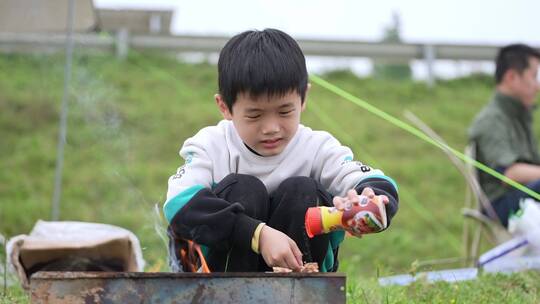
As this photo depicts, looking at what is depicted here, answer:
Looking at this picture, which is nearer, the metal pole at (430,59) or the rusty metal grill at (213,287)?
the rusty metal grill at (213,287)

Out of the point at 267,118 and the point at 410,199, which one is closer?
the point at 267,118

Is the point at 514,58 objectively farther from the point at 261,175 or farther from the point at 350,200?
the point at 350,200

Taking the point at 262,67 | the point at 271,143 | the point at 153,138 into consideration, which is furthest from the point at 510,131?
the point at 153,138

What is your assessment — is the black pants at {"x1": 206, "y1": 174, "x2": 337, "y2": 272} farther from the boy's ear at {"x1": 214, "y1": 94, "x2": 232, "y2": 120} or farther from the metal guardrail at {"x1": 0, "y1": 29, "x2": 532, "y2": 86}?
the metal guardrail at {"x1": 0, "y1": 29, "x2": 532, "y2": 86}

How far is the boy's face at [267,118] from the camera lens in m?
2.18

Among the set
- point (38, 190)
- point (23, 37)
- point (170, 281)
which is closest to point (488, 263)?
point (170, 281)

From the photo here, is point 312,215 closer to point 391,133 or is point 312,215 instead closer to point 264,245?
point 264,245

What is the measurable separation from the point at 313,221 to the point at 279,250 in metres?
0.11

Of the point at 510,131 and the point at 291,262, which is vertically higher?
the point at 291,262

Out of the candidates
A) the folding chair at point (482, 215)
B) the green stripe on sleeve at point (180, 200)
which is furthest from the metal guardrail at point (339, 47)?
the green stripe on sleeve at point (180, 200)

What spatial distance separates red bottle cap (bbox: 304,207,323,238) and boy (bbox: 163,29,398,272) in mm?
58

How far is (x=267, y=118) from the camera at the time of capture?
220 centimetres

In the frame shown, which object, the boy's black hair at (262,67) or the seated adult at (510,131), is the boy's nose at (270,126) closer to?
the boy's black hair at (262,67)

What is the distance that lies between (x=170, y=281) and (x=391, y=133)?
7156 mm
